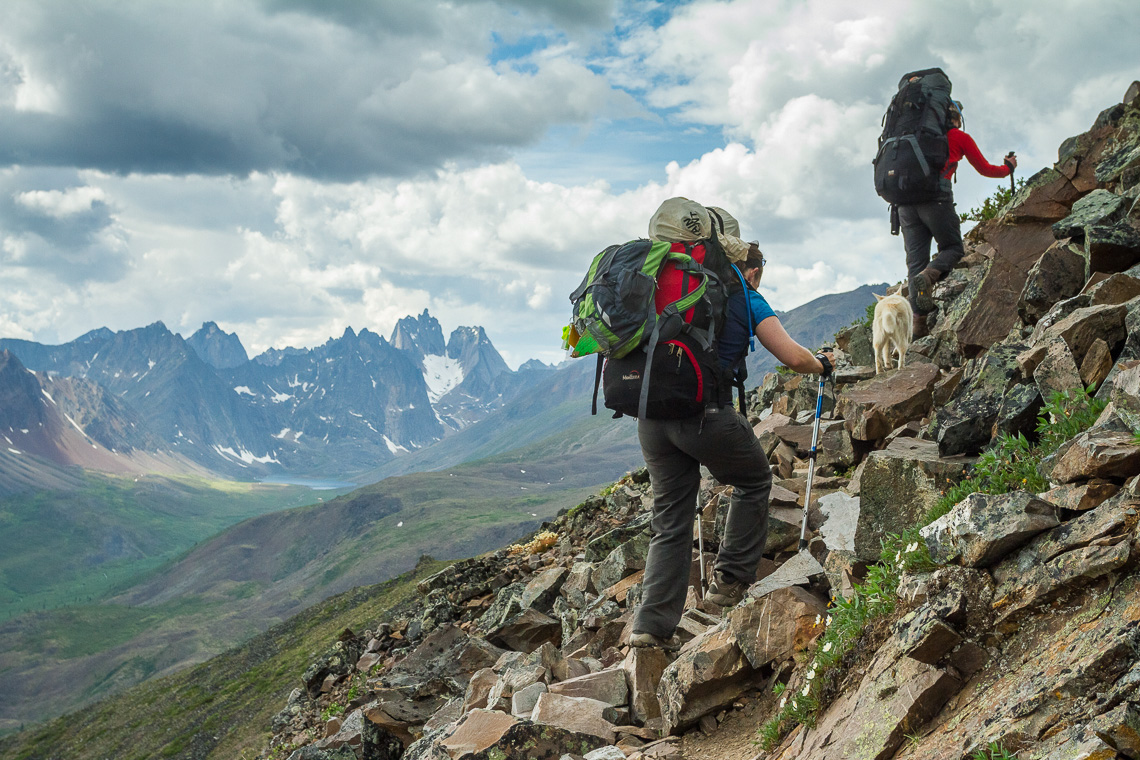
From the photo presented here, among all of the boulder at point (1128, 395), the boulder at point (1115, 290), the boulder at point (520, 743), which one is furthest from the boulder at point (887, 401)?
the boulder at point (520, 743)

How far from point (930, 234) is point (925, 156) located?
215cm

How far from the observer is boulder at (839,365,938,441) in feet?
36.6

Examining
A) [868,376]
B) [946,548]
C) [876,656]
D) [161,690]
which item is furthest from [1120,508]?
[161,690]

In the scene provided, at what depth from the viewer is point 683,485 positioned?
8297 millimetres

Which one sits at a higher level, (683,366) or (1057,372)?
(683,366)

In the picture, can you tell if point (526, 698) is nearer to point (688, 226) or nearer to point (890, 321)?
point (688, 226)

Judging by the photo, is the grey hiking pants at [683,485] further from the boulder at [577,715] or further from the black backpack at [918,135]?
the black backpack at [918,135]

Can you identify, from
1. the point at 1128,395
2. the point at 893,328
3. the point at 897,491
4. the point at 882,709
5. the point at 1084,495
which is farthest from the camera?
the point at 893,328

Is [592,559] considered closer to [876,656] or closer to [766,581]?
[766,581]

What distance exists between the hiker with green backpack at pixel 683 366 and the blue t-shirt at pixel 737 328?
0.03 feet

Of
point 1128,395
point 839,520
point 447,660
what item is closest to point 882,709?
point 1128,395

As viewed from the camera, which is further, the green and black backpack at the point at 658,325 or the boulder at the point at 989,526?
the green and black backpack at the point at 658,325

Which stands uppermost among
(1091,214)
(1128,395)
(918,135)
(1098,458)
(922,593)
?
(918,135)

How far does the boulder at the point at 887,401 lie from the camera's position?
1116 centimetres
